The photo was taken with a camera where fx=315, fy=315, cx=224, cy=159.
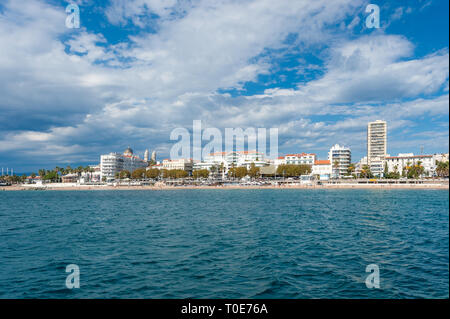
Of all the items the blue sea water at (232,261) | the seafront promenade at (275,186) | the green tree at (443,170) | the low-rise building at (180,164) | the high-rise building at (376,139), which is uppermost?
the high-rise building at (376,139)

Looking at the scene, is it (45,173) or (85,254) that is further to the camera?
(45,173)

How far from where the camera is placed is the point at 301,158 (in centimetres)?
13400

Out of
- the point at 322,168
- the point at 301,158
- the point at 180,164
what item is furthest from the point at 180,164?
the point at 322,168

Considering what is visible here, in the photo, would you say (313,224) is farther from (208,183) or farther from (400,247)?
A: (208,183)

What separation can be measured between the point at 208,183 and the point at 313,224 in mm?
105606

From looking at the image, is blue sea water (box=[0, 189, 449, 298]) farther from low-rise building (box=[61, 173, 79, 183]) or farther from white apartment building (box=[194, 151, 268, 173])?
low-rise building (box=[61, 173, 79, 183])

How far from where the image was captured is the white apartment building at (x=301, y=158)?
132250 millimetres

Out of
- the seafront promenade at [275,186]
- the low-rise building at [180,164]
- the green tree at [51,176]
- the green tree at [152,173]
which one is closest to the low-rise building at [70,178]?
the green tree at [51,176]

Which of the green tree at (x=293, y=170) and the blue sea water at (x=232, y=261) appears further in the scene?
the green tree at (x=293, y=170)

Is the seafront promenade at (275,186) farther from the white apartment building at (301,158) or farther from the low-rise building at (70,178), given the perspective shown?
the white apartment building at (301,158)

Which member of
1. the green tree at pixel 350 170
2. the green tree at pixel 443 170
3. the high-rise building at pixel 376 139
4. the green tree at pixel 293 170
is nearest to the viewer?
the green tree at pixel 443 170

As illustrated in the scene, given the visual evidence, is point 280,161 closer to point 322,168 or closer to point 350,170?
point 322,168

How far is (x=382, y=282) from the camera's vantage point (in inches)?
379
